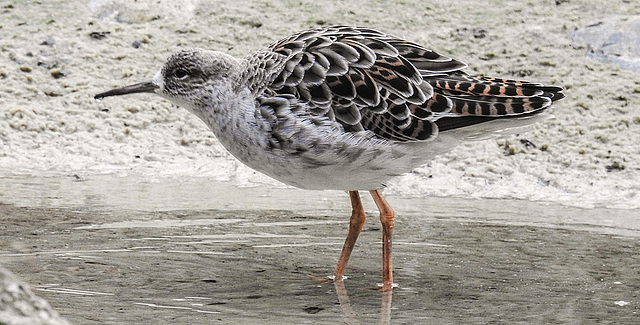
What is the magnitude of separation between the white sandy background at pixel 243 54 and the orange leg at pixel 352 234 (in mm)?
825

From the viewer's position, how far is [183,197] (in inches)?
319

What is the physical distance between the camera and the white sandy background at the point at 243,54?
28.1ft

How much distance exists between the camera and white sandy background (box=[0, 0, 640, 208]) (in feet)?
28.1

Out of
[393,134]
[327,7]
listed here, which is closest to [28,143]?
[327,7]

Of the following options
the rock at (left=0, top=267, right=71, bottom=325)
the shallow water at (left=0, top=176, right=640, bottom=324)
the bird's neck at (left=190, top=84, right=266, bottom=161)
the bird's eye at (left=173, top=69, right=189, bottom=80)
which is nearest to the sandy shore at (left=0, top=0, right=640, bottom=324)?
the shallow water at (left=0, top=176, right=640, bottom=324)

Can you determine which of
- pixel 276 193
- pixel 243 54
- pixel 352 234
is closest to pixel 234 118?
pixel 352 234

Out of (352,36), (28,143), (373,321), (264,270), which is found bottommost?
(28,143)

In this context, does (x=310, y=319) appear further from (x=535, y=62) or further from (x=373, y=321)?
(x=535, y=62)

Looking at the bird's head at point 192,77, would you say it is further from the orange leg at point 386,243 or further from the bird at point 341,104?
the orange leg at point 386,243

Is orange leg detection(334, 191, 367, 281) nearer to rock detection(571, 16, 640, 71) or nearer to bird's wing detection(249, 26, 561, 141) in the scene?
bird's wing detection(249, 26, 561, 141)

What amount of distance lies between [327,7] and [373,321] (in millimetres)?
6672

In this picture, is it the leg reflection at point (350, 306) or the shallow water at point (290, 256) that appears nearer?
the leg reflection at point (350, 306)

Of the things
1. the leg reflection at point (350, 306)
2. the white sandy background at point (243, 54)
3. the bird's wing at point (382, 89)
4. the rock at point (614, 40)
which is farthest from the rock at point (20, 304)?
the rock at point (614, 40)

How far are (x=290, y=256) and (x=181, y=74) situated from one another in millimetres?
1460
